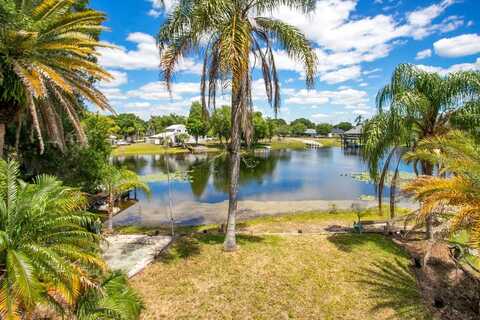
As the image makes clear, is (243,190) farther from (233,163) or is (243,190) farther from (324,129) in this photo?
(324,129)

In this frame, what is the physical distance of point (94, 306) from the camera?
4945 mm

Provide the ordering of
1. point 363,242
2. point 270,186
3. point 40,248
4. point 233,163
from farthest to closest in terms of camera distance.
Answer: point 270,186 < point 363,242 < point 233,163 < point 40,248

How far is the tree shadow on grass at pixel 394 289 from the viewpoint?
21.5ft

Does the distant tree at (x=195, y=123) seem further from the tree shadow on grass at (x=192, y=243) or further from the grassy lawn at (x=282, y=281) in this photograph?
the grassy lawn at (x=282, y=281)

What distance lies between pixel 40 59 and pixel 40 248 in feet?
19.7

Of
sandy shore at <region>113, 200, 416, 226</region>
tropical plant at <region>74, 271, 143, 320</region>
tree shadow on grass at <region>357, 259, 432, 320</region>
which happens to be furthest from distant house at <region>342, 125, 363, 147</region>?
tropical plant at <region>74, 271, 143, 320</region>

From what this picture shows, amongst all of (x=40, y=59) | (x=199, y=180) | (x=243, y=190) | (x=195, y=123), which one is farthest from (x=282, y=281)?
(x=195, y=123)

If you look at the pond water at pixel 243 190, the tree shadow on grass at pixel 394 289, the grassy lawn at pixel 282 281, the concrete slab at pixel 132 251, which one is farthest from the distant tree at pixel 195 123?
the tree shadow on grass at pixel 394 289

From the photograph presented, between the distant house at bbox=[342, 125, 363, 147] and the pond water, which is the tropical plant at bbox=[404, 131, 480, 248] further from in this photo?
the distant house at bbox=[342, 125, 363, 147]

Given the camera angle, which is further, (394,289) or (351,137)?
(351,137)

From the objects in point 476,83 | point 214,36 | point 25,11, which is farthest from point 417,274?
point 25,11

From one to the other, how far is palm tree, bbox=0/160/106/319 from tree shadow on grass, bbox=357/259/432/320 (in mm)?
6292

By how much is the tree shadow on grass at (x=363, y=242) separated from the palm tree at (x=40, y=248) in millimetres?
8174

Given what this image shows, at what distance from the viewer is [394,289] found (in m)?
7.48
